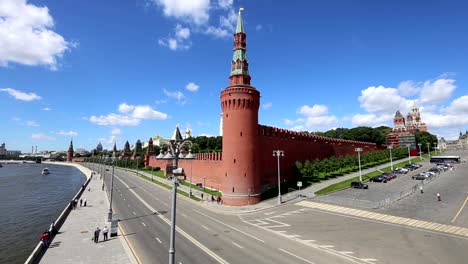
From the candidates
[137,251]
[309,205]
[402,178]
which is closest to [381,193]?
[309,205]

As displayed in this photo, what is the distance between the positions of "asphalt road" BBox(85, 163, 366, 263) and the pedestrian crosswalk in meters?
12.7

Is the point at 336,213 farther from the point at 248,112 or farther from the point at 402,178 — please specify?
the point at 402,178

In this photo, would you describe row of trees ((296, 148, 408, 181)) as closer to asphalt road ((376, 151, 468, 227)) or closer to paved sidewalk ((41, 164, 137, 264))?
asphalt road ((376, 151, 468, 227))

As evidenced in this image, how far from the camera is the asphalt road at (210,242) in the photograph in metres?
20.6

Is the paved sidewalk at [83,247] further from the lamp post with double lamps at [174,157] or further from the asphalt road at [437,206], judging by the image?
the asphalt road at [437,206]

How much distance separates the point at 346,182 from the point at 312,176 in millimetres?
6977

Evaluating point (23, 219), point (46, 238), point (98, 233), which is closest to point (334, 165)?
point (98, 233)

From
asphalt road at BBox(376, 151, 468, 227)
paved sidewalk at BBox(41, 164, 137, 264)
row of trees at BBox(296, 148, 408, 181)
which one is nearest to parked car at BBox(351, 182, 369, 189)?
asphalt road at BBox(376, 151, 468, 227)

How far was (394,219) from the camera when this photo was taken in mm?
31484

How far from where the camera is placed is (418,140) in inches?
5315

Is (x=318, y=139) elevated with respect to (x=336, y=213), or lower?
elevated

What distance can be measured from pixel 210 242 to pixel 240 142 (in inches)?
833

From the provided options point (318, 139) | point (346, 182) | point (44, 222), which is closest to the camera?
point (44, 222)

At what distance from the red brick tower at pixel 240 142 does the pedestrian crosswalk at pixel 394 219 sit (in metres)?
8.25
